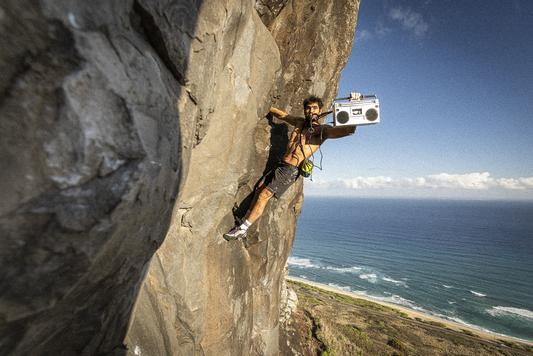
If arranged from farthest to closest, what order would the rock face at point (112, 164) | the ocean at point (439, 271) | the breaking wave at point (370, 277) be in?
the breaking wave at point (370, 277) → the ocean at point (439, 271) → the rock face at point (112, 164)

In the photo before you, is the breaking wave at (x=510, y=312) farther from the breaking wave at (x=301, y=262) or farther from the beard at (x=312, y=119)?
the beard at (x=312, y=119)

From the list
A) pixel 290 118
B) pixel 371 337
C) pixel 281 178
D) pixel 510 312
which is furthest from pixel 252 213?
pixel 510 312

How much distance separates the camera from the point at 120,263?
2809 mm

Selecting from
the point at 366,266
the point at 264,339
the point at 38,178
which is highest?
the point at 38,178

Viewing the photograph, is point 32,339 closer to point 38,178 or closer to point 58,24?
point 38,178

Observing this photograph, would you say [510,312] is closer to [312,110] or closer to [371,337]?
[371,337]

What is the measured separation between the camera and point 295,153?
727cm

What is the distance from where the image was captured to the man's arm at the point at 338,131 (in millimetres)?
6484

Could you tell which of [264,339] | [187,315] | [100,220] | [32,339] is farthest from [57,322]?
[264,339]

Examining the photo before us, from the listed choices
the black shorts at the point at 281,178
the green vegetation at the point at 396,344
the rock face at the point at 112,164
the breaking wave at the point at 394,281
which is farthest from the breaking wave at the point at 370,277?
the rock face at the point at 112,164

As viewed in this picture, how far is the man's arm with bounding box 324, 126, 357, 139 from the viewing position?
21.3ft

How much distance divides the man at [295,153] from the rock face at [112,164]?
3.86ft

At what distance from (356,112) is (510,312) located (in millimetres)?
64174

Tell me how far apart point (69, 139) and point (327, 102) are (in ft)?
30.9
